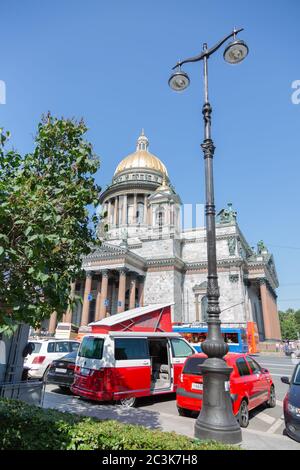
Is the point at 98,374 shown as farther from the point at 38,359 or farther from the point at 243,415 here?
the point at 38,359

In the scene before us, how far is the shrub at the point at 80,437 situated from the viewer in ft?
13.8

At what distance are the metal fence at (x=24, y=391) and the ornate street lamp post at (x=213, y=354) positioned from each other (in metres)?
4.17

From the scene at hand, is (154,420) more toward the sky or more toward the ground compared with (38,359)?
more toward the ground

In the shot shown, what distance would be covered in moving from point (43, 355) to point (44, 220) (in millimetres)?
10566

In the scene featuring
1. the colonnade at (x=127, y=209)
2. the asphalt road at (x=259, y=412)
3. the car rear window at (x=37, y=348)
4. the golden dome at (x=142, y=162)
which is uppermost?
the golden dome at (x=142, y=162)

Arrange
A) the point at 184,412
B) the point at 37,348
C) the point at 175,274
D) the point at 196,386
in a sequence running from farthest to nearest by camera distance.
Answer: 1. the point at 175,274
2. the point at 37,348
3. the point at 184,412
4. the point at 196,386

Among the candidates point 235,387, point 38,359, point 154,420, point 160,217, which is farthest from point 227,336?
point 160,217

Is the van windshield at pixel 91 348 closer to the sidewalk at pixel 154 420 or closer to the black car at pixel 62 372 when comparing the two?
the sidewalk at pixel 154 420

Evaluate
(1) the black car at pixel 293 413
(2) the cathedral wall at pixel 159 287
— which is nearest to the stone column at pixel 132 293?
(2) the cathedral wall at pixel 159 287

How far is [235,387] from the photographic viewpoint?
7.52 metres

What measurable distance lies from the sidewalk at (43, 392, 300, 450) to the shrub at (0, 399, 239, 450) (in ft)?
6.24

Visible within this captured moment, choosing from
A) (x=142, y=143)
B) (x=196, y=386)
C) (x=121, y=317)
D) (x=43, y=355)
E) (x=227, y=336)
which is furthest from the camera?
(x=142, y=143)

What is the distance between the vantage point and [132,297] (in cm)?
4009

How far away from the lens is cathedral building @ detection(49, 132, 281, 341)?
39969 millimetres
